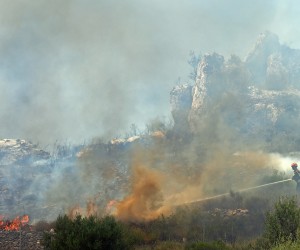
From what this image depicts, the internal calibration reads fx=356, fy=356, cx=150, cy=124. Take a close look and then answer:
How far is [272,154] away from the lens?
407 ft

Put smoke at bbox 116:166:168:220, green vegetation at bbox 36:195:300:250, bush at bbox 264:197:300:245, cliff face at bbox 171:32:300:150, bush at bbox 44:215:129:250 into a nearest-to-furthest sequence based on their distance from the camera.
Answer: bush at bbox 44:215:129:250 → green vegetation at bbox 36:195:300:250 → bush at bbox 264:197:300:245 → smoke at bbox 116:166:168:220 → cliff face at bbox 171:32:300:150

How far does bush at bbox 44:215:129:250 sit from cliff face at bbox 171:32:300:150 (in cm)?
10662

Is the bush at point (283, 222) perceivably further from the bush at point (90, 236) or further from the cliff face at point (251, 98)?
the cliff face at point (251, 98)

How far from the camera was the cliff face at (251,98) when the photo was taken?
14438cm

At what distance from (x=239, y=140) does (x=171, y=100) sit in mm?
55300

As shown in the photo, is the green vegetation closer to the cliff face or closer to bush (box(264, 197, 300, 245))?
bush (box(264, 197, 300, 245))

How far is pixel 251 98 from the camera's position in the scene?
158625 millimetres

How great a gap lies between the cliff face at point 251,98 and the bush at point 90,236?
10662 centimetres

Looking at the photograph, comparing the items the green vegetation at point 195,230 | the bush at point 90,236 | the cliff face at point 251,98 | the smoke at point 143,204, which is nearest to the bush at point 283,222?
the green vegetation at point 195,230

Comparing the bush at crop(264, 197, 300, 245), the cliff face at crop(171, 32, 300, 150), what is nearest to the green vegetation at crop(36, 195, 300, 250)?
the bush at crop(264, 197, 300, 245)

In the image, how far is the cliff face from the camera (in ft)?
474

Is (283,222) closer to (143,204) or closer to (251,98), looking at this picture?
(143,204)

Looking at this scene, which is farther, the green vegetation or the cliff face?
the cliff face

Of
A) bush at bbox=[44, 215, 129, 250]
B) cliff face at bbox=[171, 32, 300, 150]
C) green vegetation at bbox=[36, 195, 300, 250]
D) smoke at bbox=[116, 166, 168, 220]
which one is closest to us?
bush at bbox=[44, 215, 129, 250]
